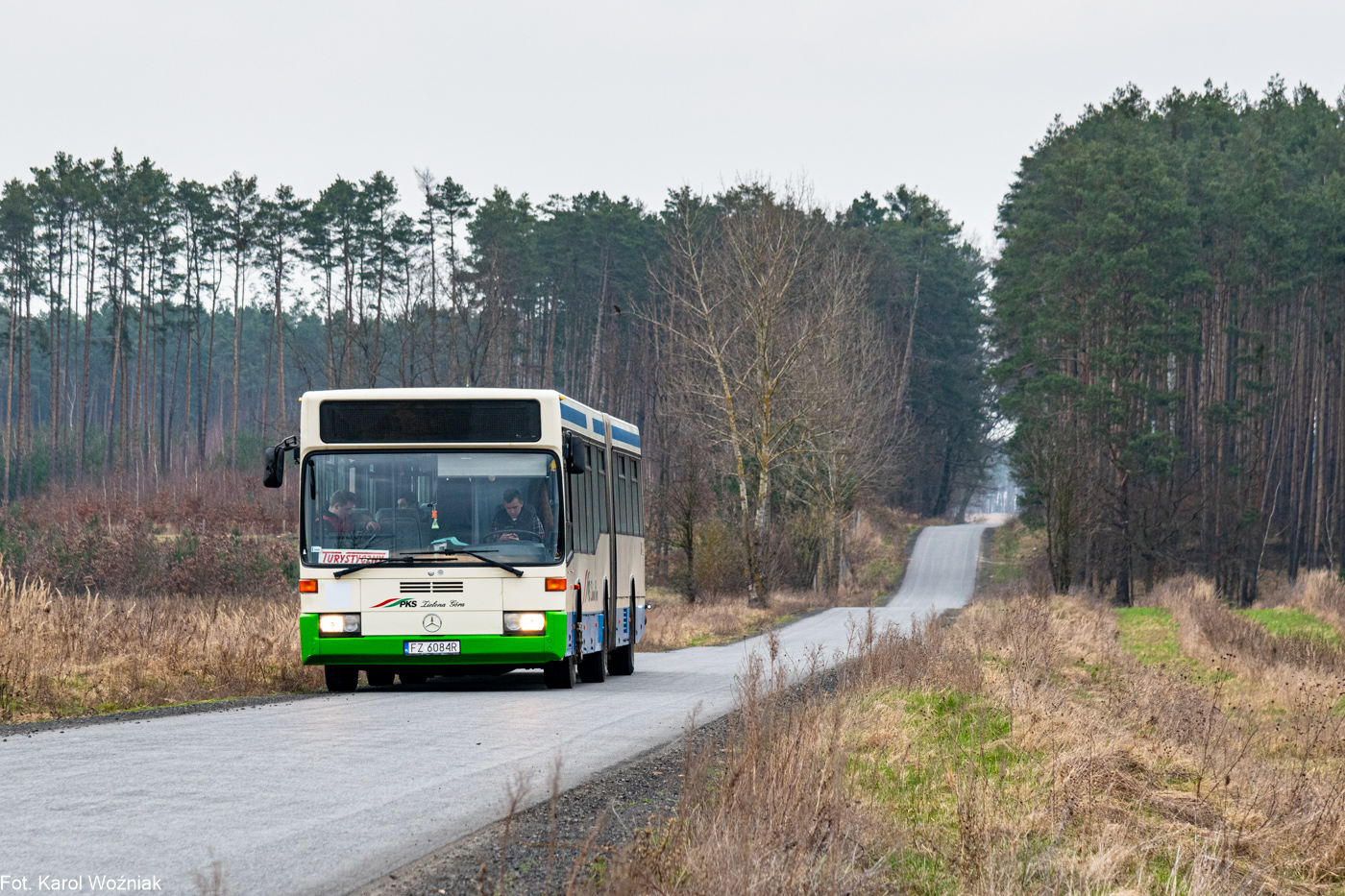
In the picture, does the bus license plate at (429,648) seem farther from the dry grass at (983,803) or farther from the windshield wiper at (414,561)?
the dry grass at (983,803)

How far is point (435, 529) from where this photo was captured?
15.0m

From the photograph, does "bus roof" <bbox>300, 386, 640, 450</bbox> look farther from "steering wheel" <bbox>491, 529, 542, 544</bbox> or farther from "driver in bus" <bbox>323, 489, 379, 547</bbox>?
"steering wheel" <bbox>491, 529, 542, 544</bbox>

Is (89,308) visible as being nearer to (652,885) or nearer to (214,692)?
(214,692)

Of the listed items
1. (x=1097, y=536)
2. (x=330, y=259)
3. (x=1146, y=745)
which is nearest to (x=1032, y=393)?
(x=1097, y=536)

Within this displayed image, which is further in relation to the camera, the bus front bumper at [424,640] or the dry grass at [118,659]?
the bus front bumper at [424,640]

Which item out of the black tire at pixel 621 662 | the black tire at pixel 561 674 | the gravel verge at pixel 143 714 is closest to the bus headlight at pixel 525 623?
the black tire at pixel 561 674

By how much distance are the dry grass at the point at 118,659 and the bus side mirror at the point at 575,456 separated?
160 inches

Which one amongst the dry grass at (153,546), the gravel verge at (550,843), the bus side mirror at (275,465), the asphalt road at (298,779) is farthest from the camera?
the dry grass at (153,546)

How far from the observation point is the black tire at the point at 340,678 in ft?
50.6

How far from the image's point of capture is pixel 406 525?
1495 cm

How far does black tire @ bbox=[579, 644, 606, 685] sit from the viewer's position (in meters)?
17.6

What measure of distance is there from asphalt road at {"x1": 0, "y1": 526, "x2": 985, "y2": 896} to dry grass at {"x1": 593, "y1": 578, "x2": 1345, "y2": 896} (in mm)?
947

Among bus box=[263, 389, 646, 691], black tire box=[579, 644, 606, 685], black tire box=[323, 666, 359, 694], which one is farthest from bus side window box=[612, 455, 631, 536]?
black tire box=[323, 666, 359, 694]

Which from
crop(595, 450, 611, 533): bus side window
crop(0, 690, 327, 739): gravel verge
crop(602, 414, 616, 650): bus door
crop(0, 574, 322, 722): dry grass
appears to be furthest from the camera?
crop(602, 414, 616, 650): bus door
